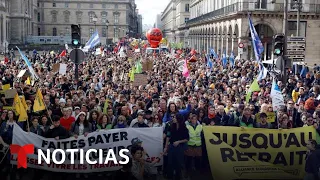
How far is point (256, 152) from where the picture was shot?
31.3ft

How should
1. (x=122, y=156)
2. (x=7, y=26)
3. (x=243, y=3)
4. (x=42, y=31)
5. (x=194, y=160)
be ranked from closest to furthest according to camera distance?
(x=122, y=156) → (x=194, y=160) → (x=243, y=3) → (x=7, y=26) → (x=42, y=31)

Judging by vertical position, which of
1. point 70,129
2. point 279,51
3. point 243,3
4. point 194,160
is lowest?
point 194,160

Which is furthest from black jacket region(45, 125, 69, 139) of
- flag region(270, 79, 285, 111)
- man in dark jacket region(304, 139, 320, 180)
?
flag region(270, 79, 285, 111)

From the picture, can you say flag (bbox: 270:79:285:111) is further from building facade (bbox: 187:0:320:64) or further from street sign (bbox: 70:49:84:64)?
building facade (bbox: 187:0:320:64)

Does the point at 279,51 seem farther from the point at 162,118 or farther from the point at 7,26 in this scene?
the point at 7,26

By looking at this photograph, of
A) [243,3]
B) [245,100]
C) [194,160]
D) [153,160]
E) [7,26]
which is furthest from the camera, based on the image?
[7,26]

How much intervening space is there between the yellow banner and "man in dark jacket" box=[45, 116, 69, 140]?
2.96 metres

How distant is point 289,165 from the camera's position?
9.50 metres

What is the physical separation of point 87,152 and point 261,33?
36839 mm

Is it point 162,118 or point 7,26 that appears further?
point 7,26

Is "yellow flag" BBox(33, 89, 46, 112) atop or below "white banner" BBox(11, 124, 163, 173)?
atop

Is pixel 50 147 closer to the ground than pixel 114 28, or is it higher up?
closer to the ground

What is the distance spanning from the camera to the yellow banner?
9305 mm

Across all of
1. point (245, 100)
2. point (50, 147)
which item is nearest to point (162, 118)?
point (50, 147)
